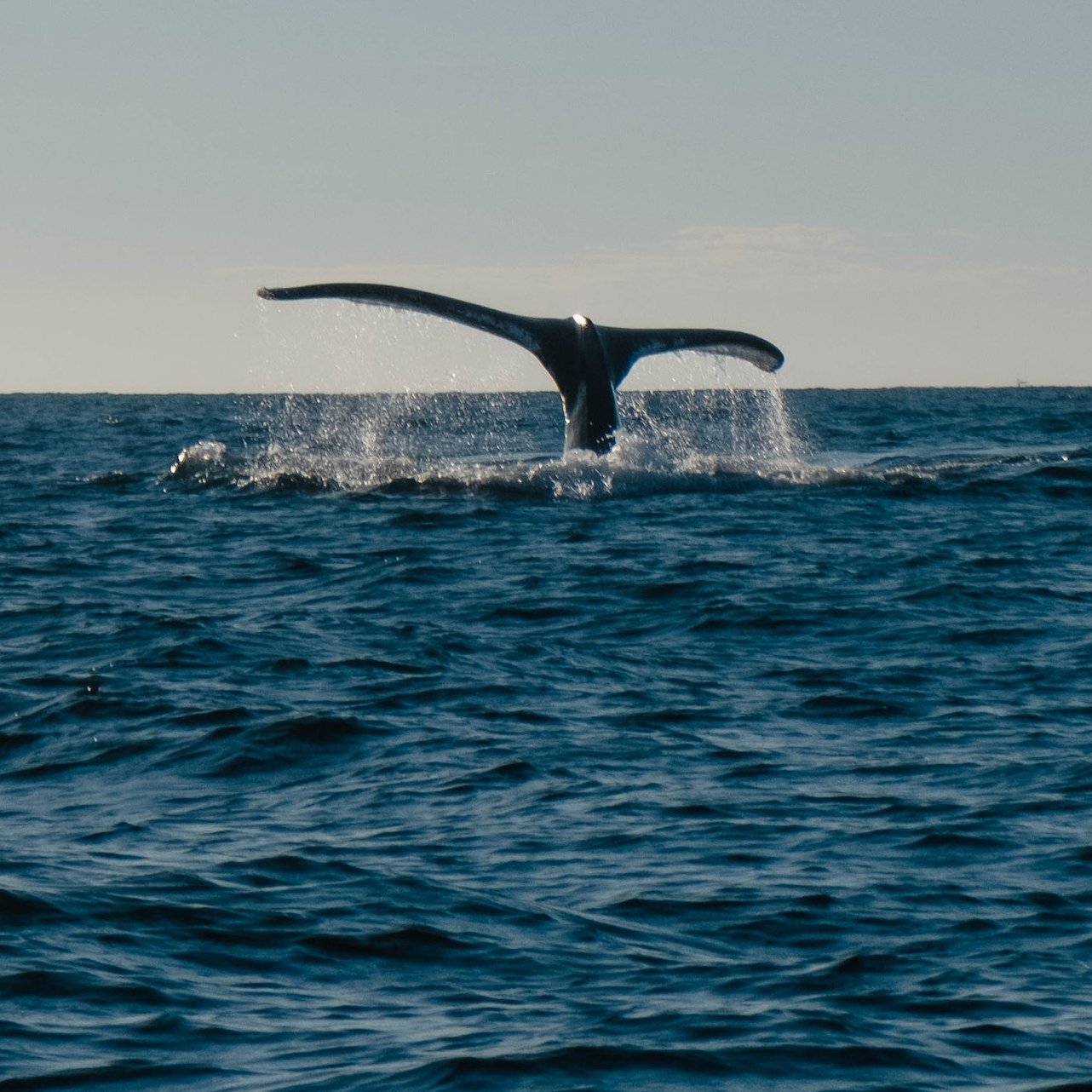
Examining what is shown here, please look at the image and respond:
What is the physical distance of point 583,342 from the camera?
74.3ft

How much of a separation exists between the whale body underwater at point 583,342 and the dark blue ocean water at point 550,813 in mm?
2821

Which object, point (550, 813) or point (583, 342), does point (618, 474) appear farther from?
point (550, 813)

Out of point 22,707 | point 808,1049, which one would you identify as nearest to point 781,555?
point 22,707

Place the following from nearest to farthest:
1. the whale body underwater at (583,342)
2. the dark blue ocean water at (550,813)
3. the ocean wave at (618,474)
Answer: the dark blue ocean water at (550,813) → the whale body underwater at (583,342) → the ocean wave at (618,474)

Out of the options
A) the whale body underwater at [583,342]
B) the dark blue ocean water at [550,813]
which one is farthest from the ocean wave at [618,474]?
the dark blue ocean water at [550,813]

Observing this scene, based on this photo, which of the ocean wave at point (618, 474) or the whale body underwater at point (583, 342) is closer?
the whale body underwater at point (583, 342)

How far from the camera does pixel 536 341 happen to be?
22.4 m

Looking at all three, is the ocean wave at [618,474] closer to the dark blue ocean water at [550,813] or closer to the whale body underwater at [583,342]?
the whale body underwater at [583,342]

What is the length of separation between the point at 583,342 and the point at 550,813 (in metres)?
14.2

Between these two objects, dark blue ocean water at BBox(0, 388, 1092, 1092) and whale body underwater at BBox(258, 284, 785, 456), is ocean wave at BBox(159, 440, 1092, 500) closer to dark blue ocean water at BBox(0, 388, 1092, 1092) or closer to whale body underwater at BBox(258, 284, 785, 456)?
whale body underwater at BBox(258, 284, 785, 456)

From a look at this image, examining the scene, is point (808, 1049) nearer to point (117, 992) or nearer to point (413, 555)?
point (117, 992)

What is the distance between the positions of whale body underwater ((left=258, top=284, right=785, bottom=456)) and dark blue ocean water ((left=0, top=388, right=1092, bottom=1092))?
9.26ft

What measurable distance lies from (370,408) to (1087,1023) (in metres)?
97.7

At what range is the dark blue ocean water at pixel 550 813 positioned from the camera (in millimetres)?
6184
